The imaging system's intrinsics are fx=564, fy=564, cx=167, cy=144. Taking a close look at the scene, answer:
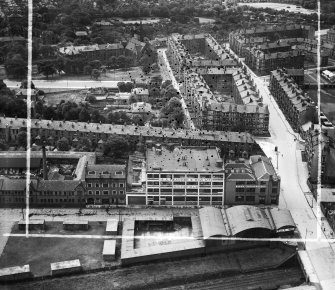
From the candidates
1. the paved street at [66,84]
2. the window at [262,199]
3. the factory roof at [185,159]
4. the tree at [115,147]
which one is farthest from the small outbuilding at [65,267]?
the paved street at [66,84]

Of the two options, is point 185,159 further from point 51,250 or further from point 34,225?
point 51,250

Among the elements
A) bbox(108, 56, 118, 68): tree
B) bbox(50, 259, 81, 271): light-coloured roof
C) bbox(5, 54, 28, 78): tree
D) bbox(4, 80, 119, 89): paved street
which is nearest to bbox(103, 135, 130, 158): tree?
bbox(50, 259, 81, 271): light-coloured roof

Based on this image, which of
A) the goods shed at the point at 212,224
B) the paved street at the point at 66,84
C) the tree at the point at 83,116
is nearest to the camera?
the goods shed at the point at 212,224

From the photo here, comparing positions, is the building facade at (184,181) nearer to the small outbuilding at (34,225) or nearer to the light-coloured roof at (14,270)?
the small outbuilding at (34,225)

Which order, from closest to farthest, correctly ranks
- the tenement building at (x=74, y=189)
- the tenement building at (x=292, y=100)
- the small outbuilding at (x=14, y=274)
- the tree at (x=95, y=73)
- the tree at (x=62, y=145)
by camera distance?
the small outbuilding at (x=14, y=274)
the tenement building at (x=74, y=189)
the tree at (x=62, y=145)
the tenement building at (x=292, y=100)
the tree at (x=95, y=73)

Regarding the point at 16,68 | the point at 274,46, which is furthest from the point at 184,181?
the point at 274,46

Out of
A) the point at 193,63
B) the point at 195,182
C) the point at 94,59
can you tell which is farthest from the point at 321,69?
the point at 195,182

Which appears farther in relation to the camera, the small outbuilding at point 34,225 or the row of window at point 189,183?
the row of window at point 189,183
